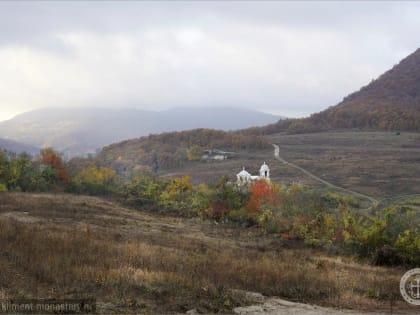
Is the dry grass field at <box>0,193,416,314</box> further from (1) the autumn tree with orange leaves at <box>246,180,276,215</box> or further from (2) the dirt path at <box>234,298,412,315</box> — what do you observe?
(1) the autumn tree with orange leaves at <box>246,180,276,215</box>

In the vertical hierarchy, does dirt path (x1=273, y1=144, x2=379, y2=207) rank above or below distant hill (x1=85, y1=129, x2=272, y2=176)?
below

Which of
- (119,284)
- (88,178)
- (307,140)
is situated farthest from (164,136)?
(119,284)

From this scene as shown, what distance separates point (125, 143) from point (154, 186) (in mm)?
70649

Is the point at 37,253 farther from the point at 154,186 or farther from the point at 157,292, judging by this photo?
the point at 154,186

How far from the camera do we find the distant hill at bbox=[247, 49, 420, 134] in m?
104

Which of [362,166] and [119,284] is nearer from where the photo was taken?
[119,284]

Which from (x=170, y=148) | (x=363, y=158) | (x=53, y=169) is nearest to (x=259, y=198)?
(x=53, y=169)

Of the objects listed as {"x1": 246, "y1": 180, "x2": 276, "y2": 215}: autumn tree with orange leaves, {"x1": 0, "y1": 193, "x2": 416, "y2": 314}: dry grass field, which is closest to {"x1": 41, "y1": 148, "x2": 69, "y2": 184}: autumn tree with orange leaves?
{"x1": 246, "y1": 180, "x2": 276, "y2": 215}: autumn tree with orange leaves

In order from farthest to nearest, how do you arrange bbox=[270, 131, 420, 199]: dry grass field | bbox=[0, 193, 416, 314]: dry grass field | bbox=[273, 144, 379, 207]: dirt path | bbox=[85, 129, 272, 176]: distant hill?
bbox=[85, 129, 272, 176]: distant hill → bbox=[270, 131, 420, 199]: dry grass field → bbox=[273, 144, 379, 207]: dirt path → bbox=[0, 193, 416, 314]: dry grass field

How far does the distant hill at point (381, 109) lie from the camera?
10359cm

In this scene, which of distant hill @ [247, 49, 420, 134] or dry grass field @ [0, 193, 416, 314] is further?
distant hill @ [247, 49, 420, 134]

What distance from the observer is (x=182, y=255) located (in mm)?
12656

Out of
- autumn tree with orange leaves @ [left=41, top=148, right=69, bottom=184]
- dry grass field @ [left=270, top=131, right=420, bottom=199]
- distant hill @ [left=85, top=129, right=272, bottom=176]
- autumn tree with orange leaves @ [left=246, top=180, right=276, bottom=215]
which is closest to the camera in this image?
autumn tree with orange leaves @ [left=246, top=180, right=276, bottom=215]

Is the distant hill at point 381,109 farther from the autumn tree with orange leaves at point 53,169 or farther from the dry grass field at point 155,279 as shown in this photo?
the dry grass field at point 155,279
